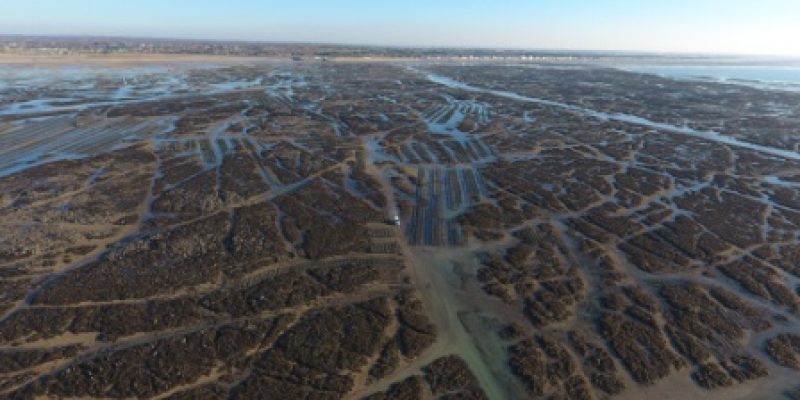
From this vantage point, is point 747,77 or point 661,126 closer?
point 661,126

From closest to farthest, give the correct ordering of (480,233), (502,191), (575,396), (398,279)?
1. (575,396)
2. (398,279)
3. (480,233)
4. (502,191)

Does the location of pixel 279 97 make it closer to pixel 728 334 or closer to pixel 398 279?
pixel 398 279

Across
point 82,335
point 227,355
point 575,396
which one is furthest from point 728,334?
point 82,335

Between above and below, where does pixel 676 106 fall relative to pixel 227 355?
above

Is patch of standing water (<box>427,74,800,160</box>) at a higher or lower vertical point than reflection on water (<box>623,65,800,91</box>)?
lower

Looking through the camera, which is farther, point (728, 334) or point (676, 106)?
point (676, 106)

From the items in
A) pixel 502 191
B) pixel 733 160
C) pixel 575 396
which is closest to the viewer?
pixel 575 396

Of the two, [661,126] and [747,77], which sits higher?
[747,77]

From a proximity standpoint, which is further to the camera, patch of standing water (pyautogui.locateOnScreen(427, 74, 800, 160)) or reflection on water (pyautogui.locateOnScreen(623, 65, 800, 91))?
reflection on water (pyautogui.locateOnScreen(623, 65, 800, 91))

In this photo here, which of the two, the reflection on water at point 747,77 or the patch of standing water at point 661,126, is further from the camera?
the reflection on water at point 747,77

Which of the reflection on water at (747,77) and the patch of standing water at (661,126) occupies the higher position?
the reflection on water at (747,77)
